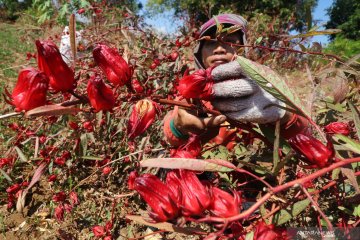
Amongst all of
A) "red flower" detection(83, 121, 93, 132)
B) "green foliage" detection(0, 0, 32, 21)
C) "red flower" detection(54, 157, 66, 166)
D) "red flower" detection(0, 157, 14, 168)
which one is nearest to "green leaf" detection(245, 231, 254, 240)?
"red flower" detection(83, 121, 93, 132)

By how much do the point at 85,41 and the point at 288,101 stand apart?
3.09 metres

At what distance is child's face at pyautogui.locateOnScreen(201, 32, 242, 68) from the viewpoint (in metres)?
1.40

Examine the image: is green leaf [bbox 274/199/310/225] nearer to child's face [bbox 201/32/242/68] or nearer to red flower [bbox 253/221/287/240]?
red flower [bbox 253/221/287/240]

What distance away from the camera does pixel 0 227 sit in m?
1.99

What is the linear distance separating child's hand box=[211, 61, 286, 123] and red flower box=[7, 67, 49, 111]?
366mm

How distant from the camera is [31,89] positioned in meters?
0.58

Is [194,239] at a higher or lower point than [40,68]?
lower

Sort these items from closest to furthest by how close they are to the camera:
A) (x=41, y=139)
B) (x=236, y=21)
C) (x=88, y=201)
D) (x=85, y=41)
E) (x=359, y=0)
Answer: (x=236, y=21) < (x=41, y=139) < (x=88, y=201) < (x=85, y=41) < (x=359, y=0)

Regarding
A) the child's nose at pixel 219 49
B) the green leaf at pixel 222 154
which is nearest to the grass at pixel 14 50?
the child's nose at pixel 219 49

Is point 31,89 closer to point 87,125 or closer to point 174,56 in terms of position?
point 87,125

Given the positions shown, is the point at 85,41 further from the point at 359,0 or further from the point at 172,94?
the point at 359,0

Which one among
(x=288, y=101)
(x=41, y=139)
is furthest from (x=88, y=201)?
(x=288, y=101)

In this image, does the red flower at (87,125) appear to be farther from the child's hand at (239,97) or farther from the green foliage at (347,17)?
the green foliage at (347,17)

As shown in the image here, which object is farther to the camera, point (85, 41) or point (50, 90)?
point (85, 41)
